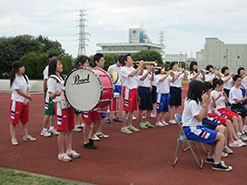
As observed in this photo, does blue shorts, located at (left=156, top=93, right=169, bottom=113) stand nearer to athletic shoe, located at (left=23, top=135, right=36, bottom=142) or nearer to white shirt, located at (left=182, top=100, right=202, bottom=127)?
white shirt, located at (left=182, top=100, right=202, bottom=127)

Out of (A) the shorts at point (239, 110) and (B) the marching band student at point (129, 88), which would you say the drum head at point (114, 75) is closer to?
(B) the marching band student at point (129, 88)

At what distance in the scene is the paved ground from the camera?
4656 mm

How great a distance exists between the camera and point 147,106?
338 inches

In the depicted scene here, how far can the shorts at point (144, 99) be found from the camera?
28.1 feet

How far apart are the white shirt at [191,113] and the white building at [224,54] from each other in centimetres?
6496

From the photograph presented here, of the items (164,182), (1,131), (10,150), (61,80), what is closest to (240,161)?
(164,182)

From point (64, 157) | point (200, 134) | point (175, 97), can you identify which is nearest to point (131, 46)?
point (175, 97)

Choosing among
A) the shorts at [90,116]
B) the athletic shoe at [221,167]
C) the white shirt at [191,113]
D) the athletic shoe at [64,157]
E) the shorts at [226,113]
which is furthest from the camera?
the shorts at [226,113]

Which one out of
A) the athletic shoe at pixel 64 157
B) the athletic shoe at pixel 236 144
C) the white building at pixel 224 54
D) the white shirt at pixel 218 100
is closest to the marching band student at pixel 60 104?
the athletic shoe at pixel 64 157

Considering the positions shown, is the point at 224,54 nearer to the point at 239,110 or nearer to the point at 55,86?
the point at 239,110

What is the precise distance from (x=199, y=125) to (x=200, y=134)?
7.6 inches

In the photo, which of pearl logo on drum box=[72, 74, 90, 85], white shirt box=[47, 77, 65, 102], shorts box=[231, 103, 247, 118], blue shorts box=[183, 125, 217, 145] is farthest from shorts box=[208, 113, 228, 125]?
white shirt box=[47, 77, 65, 102]

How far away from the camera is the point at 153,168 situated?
16.8ft

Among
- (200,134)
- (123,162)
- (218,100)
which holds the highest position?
(218,100)
